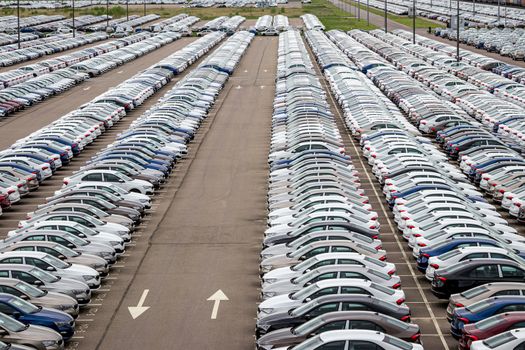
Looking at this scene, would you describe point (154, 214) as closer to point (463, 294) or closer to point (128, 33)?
point (463, 294)

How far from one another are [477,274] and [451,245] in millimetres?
2320

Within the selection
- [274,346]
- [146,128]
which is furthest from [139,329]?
[146,128]

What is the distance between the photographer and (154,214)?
123ft

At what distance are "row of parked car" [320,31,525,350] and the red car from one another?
0.9 inches

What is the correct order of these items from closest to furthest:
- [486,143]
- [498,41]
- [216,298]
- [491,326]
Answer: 1. [491,326]
2. [216,298]
3. [486,143]
4. [498,41]

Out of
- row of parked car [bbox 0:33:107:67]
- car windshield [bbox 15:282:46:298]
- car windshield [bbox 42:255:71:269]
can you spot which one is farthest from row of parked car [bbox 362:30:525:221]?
row of parked car [bbox 0:33:107:67]

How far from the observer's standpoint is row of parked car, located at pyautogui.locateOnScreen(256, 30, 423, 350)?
71.2 feet

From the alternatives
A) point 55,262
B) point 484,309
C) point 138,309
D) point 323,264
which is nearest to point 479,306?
point 484,309

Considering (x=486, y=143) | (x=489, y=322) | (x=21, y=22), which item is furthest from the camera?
(x=21, y=22)

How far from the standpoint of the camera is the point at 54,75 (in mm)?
83250

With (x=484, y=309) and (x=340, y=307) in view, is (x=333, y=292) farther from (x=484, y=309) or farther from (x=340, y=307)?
(x=484, y=309)

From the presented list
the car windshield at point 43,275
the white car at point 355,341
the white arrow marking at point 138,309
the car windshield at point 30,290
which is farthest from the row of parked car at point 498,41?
the white car at point 355,341

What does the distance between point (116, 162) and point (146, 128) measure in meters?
8.89

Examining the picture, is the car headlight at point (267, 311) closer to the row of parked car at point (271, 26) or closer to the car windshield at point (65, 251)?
the car windshield at point (65, 251)
